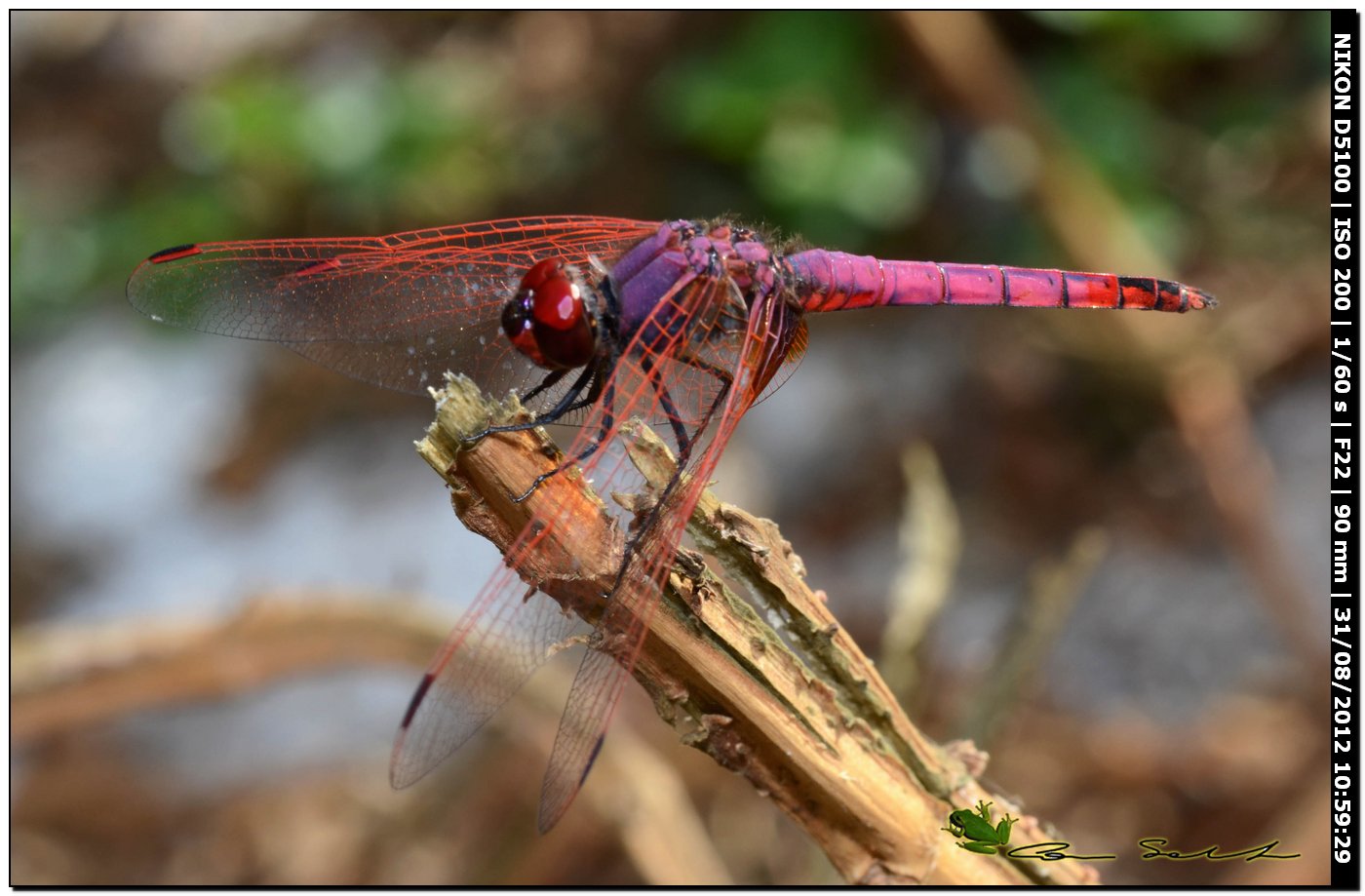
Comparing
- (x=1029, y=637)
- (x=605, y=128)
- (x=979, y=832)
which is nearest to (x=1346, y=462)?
(x=1029, y=637)

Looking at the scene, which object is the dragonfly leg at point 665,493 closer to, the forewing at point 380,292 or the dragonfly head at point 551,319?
the dragonfly head at point 551,319

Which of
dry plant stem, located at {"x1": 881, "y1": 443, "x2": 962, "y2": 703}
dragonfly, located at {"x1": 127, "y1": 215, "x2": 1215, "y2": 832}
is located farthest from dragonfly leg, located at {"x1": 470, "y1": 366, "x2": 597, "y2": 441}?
dry plant stem, located at {"x1": 881, "y1": 443, "x2": 962, "y2": 703}

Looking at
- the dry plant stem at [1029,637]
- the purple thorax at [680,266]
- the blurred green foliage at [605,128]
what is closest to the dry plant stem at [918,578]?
the dry plant stem at [1029,637]

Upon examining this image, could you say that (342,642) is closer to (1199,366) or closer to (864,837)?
(864,837)

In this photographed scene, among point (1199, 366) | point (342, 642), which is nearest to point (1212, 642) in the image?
point (1199, 366)

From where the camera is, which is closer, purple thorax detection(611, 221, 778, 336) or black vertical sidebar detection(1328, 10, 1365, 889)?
purple thorax detection(611, 221, 778, 336)

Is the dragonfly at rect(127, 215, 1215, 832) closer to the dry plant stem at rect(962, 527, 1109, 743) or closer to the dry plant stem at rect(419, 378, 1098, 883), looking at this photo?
the dry plant stem at rect(419, 378, 1098, 883)
